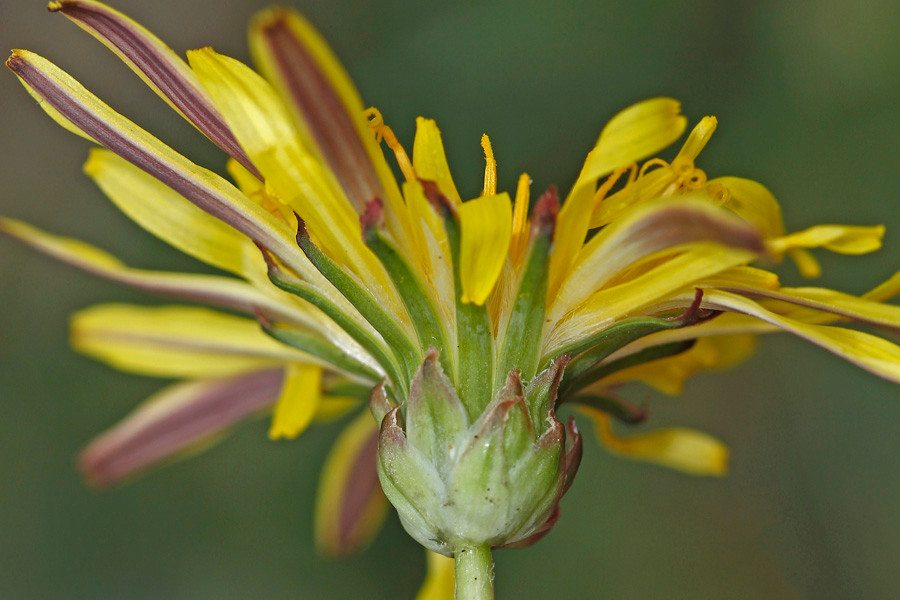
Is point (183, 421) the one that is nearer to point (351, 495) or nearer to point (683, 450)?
point (351, 495)

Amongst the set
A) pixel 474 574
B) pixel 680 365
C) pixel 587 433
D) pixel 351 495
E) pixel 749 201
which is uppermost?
pixel 749 201

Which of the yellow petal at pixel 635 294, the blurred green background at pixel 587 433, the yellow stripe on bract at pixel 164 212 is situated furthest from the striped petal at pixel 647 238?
the blurred green background at pixel 587 433

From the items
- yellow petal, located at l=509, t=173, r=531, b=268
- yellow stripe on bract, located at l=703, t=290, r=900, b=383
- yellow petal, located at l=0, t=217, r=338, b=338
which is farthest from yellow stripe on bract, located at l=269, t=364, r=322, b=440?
yellow stripe on bract, located at l=703, t=290, r=900, b=383

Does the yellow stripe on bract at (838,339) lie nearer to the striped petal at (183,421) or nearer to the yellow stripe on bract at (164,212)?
the yellow stripe on bract at (164,212)

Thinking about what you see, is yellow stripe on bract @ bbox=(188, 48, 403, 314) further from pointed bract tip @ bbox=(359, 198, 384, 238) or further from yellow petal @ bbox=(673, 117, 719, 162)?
yellow petal @ bbox=(673, 117, 719, 162)

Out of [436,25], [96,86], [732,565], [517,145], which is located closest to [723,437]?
[732,565]

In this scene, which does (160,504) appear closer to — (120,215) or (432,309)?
(120,215)

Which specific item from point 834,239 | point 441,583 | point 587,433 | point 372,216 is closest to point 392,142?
point 372,216
